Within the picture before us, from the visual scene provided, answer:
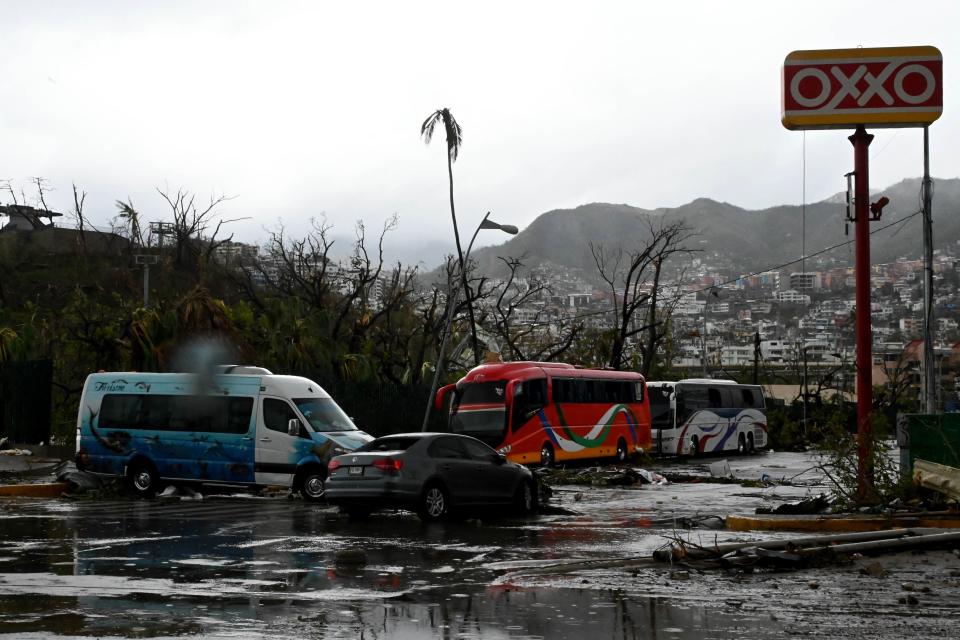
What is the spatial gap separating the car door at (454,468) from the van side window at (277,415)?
533 cm

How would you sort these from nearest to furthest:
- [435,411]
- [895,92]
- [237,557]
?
1. [237,557]
2. [895,92]
3. [435,411]

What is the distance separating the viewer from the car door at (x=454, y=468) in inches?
756

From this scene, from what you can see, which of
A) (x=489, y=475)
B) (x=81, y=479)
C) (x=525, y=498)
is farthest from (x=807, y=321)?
(x=489, y=475)

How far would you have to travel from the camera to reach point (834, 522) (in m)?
16.1

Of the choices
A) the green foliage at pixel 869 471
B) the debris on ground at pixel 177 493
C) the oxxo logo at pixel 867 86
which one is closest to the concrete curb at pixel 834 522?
the green foliage at pixel 869 471

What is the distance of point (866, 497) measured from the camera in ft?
57.5

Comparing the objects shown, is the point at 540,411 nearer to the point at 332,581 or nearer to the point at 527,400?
the point at 527,400

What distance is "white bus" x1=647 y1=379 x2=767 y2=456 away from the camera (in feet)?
154

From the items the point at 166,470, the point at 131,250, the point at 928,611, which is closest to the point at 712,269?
the point at 131,250

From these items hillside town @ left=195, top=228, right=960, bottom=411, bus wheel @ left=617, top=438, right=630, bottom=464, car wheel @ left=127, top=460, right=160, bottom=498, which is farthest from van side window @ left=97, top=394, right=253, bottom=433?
hillside town @ left=195, top=228, right=960, bottom=411

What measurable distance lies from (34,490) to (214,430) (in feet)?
13.9

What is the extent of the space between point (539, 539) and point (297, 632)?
7.71 m

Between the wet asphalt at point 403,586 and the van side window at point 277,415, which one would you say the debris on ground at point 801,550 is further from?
the van side window at point 277,415

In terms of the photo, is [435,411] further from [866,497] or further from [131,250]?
[131,250]
